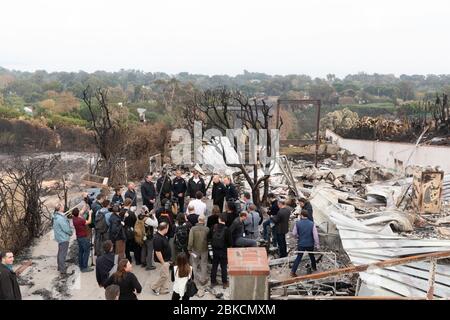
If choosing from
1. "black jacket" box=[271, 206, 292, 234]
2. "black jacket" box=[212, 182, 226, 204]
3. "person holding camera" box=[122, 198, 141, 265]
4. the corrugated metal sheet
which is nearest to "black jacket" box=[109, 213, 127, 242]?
"person holding camera" box=[122, 198, 141, 265]

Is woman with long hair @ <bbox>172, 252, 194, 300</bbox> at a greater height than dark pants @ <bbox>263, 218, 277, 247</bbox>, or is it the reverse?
woman with long hair @ <bbox>172, 252, 194, 300</bbox>

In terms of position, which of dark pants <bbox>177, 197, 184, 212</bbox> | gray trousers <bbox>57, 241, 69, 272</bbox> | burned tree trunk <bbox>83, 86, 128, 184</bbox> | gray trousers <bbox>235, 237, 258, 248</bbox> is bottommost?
gray trousers <bbox>57, 241, 69, 272</bbox>

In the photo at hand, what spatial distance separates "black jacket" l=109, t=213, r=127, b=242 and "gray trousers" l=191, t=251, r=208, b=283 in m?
1.34

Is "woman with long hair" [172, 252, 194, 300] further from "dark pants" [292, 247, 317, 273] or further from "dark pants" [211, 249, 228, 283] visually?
"dark pants" [292, 247, 317, 273]

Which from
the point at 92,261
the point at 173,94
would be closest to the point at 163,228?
the point at 92,261

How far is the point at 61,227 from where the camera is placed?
7145 millimetres

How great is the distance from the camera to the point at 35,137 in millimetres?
34750

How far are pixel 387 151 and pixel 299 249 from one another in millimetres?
14828

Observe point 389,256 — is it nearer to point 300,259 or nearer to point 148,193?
point 300,259

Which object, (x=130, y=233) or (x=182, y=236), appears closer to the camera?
(x=182, y=236)

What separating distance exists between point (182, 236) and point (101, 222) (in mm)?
1529

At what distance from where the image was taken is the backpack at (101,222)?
→ 7.27 metres

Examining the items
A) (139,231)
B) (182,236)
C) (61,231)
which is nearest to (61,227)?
(61,231)

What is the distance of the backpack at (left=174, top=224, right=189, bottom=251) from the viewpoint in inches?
271
